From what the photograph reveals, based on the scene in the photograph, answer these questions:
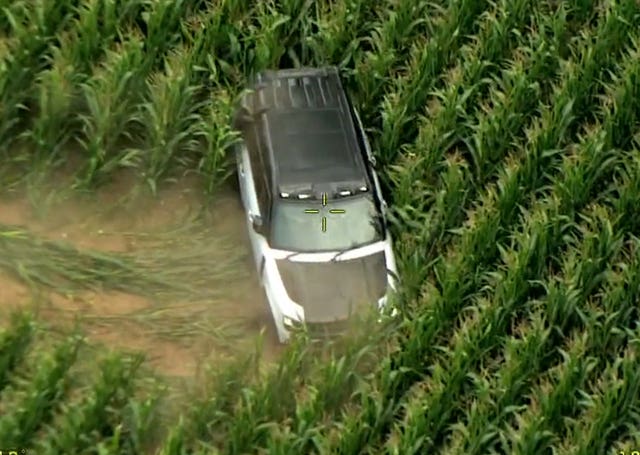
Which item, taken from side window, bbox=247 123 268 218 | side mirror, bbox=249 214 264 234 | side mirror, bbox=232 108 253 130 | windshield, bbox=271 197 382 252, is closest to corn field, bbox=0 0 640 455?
side mirror, bbox=232 108 253 130

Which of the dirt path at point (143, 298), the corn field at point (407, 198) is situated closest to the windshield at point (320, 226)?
the corn field at point (407, 198)

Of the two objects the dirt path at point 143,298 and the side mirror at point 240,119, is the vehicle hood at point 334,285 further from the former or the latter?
the side mirror at point 240,119

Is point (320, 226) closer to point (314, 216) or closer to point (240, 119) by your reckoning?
point (314, 216)

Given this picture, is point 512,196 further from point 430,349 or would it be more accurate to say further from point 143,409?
point 143,409

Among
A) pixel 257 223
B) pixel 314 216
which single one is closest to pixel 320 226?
pixel 314 216

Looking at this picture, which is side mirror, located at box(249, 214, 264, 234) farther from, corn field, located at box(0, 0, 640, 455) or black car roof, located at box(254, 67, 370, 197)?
corn field, located at box(0, 0, 640, 455)
